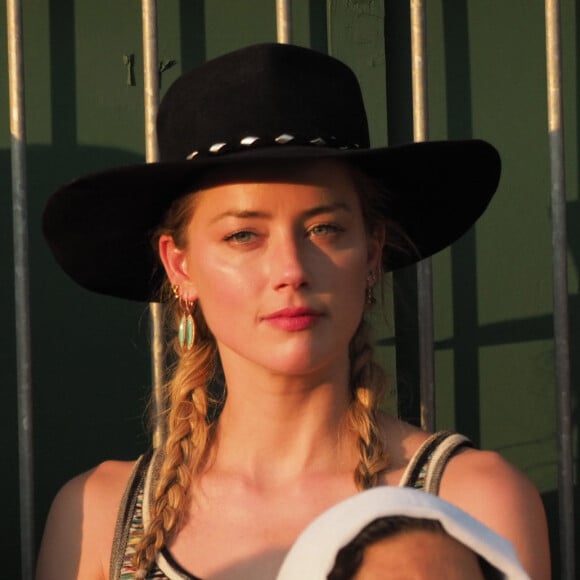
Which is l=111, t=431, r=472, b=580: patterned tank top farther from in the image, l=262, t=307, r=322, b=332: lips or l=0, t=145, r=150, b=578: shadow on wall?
l=0, t=145, r=150, b=578: shadow on wall

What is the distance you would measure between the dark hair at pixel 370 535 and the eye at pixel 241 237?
79 centimetres

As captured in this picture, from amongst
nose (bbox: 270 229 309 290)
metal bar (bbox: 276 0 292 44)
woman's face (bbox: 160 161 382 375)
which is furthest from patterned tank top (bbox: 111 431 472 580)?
metal bar (bbox: 276 0 292 44)

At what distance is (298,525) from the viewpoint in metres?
2.52

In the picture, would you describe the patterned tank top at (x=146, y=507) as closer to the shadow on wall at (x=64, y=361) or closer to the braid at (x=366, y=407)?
the braid at (x=366, y=407)

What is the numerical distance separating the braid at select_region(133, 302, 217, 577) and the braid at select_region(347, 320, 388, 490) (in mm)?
296

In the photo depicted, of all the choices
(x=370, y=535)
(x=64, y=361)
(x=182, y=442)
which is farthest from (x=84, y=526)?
(x=370, y=535)

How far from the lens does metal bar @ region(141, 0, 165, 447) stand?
290cm

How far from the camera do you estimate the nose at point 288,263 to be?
2.38 metres

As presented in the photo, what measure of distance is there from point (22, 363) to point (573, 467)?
1231 mm

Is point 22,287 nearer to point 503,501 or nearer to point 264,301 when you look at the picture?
point 264,301

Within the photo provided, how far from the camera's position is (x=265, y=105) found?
244 centimetres

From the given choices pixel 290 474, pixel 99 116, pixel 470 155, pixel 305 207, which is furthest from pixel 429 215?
pixel 99 116

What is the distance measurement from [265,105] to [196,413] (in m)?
0.65

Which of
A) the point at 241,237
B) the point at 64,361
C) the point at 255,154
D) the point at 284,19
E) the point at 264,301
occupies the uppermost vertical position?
the point at 284,19
